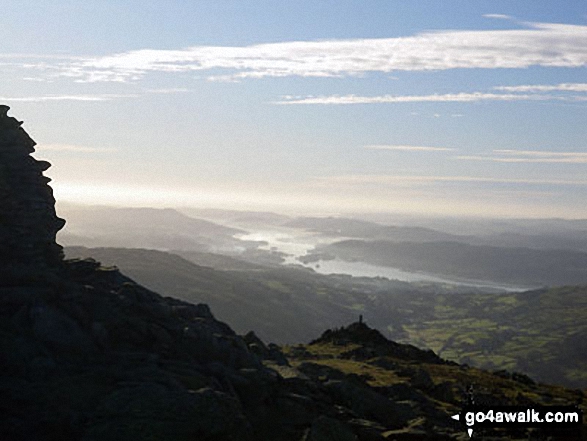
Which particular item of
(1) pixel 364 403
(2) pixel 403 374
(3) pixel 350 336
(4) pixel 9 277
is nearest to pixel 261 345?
(1) pixel 364 403

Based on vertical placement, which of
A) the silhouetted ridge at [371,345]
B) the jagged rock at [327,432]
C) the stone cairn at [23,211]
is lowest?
the silhouetted ridge at [371,345]

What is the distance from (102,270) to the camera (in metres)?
53.7

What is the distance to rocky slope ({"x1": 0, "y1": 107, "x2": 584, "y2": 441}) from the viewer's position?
111 feet

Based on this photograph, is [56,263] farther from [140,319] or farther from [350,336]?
[350,336]

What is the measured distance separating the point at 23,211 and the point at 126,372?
2236cm

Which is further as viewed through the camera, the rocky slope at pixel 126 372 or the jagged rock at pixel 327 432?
the jagged rock at pixel 327 432

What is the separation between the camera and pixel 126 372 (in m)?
38.6

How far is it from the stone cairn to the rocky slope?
0.11m

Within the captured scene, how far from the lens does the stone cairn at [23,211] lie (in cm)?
4894

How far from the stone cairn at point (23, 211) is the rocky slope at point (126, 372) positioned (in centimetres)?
11

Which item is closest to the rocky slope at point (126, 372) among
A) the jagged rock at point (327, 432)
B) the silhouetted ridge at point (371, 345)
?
the jagged rock at point (327, 432)

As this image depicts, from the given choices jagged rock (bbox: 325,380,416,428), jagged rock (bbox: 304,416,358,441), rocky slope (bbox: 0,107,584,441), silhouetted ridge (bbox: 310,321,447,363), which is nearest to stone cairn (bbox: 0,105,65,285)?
rocky slope (bbox: 0,107,584,441)

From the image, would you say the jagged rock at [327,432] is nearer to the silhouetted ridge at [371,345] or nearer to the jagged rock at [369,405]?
the jagged rock at [369,405]

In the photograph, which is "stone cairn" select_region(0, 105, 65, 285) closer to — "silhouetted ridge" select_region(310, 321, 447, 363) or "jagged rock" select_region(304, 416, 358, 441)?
"jagged rock" select_region(304, 416, 358, 441)
